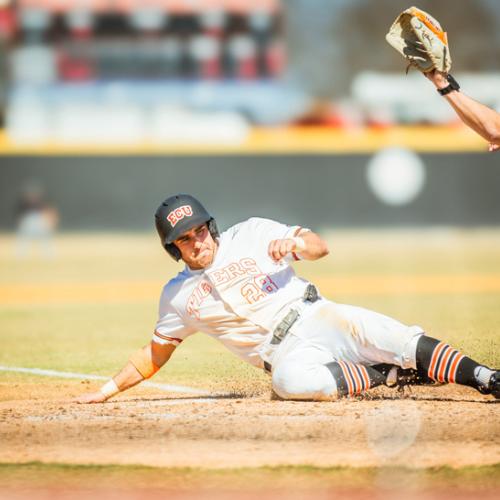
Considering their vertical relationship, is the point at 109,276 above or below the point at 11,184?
below

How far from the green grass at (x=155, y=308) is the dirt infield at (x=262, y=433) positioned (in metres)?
1.30

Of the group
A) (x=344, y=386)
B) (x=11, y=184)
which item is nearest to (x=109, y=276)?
(x=11, y=184)

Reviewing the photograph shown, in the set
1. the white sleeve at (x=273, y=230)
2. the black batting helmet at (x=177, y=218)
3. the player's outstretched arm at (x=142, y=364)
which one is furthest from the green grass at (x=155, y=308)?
the black batting helmet at (x=177, y=218)

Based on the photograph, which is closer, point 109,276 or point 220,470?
point 220,470

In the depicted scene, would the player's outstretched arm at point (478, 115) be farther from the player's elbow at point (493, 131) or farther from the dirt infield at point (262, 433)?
the dirt infield at point (262, 433)

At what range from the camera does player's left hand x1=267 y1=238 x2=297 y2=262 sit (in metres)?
4.67

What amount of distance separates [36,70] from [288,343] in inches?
829

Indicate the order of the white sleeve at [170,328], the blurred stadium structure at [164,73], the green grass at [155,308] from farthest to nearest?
the blurred stadium structure at [164,73]
the green grass at [155,308]
the white sleeve at [170,328]

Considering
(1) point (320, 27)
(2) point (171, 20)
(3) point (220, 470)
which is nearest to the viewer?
(3) point (220, 470)

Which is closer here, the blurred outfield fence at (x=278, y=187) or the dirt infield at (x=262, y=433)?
the dirt infield at (x=262, y=433)

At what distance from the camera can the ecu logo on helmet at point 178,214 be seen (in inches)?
191

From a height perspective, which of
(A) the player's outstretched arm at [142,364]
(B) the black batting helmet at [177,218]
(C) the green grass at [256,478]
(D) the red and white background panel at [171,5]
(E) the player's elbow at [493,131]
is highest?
(D) the red and white background panel at [171,5]

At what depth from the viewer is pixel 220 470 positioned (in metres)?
3.98

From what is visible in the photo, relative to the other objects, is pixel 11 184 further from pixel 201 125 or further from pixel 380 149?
pixel 380 149
